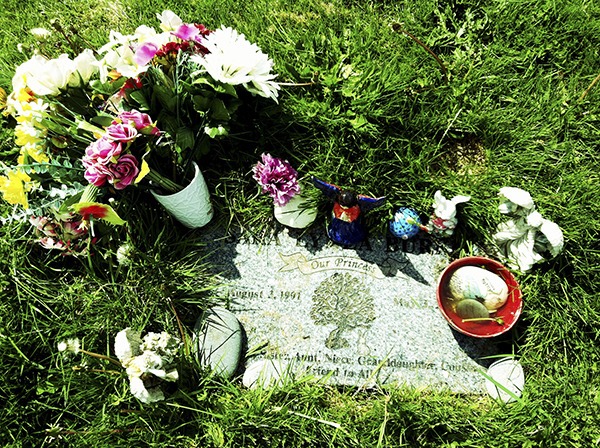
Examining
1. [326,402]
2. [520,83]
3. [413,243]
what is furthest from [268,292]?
[520,83]

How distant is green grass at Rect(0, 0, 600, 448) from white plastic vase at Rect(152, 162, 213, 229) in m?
0.10

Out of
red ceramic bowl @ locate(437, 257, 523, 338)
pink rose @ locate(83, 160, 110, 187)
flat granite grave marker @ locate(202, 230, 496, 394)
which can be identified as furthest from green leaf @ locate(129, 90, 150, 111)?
red ceramic bowl @ locate(437, 257, 523, 338)

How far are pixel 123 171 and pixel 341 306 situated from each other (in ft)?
3.40

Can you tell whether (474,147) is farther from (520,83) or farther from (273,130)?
(273,130)

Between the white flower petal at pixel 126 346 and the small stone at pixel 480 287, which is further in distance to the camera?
the small stone at pixel 480 287

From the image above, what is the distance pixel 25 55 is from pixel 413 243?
2.13m

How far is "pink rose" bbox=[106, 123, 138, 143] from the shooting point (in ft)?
5.90

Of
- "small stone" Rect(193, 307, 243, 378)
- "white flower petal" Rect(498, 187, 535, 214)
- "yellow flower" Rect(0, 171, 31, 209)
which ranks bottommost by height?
"small stone" Rect(193, 307, 243, 378)

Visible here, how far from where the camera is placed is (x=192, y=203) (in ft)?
6.97

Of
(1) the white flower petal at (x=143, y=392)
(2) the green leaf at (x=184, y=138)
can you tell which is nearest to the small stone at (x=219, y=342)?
(1) the white flower petal at (x=143, y=392)

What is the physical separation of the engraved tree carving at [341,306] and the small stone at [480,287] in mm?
357

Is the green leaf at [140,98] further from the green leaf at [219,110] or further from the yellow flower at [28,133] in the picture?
the yellow flower at [28,133]

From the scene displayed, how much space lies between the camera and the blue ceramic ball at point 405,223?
2.17m

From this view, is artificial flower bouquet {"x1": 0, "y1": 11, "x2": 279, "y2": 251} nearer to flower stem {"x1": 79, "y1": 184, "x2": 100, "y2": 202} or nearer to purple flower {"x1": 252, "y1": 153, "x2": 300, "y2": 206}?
flower stem {"x1": 79, "y1": 184, "x2": 100, "y2": 202}
